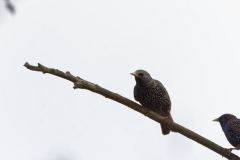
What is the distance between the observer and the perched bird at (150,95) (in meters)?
5.85

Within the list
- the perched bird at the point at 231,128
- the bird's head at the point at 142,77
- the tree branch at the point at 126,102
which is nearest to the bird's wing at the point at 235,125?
the perched bird at the point at 231,128

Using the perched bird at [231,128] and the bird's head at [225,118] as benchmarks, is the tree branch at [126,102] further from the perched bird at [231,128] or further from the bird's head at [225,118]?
the bird's head at [225,118]

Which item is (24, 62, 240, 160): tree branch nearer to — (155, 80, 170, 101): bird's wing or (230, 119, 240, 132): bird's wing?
(155, 80, 170, 101): bird's wing

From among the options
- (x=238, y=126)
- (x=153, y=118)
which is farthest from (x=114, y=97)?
(x=238, y=126)

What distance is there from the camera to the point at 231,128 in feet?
21.5

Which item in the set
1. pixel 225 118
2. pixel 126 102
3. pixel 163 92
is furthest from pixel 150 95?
pixel 225 118

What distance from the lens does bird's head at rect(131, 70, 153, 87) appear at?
5934mm

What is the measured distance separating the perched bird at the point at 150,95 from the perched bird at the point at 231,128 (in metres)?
1.16

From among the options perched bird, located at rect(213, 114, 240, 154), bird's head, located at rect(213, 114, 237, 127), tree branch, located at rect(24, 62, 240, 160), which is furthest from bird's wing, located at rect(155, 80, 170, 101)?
bird's head, located at rect(213, 114, 237, 127)

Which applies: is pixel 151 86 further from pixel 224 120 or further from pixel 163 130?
pixel 224 120

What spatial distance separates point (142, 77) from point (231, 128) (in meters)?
1.88

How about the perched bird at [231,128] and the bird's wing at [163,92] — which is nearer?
the bird's wing at [163,92]

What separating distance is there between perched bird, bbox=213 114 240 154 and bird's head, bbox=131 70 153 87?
5.65 ft

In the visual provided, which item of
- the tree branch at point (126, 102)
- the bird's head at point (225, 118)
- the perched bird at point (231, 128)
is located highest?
the bird's head at point (225, 118)
